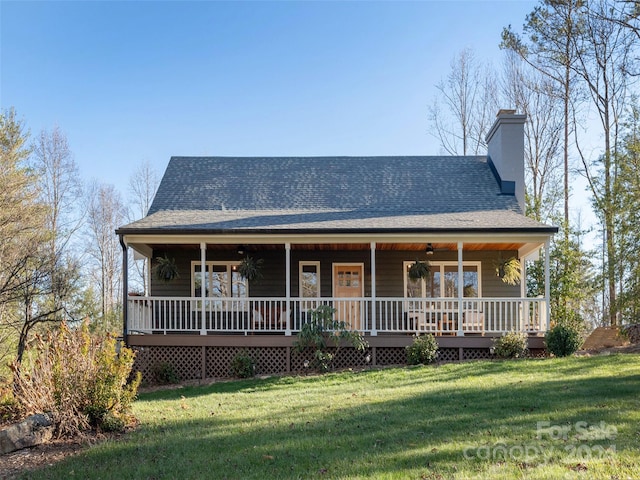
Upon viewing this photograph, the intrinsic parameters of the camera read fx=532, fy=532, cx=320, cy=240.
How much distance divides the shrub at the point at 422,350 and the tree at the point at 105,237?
21.1m

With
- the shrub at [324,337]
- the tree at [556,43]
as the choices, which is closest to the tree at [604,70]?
the tree at [556,43]

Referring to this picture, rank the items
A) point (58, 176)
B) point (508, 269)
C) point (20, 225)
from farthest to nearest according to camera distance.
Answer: point (58, 176), point (20, 225), point (508, 269)

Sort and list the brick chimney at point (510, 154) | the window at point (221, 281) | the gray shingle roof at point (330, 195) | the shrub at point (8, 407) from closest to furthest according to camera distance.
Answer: the shrub at point (8, 407) → the gray shingle roof at point (330, 195) → the window at point (221, 281) → the brick chimney at point (510, 154)

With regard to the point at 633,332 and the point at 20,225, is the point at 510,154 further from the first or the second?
the point at 20,225

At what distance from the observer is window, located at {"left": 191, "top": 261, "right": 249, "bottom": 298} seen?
50.5 feet

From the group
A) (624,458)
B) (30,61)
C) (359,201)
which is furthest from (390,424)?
(30,61)

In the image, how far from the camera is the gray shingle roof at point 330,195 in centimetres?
1319

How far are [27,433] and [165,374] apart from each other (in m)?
6.18

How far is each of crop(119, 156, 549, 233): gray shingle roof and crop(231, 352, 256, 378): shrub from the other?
3.04 metres

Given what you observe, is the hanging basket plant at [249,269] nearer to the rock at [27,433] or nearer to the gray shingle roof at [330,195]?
the gray shingle roof at [330,195]

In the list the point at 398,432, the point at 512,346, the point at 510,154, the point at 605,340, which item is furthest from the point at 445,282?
the point at 398,432

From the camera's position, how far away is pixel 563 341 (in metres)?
11.8

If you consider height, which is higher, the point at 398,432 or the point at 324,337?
the point at 324,337

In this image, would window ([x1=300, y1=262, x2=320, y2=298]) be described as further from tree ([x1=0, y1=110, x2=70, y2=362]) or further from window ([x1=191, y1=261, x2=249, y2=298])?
tree ([x1=0, y1=110, x2=70, y2=362])
